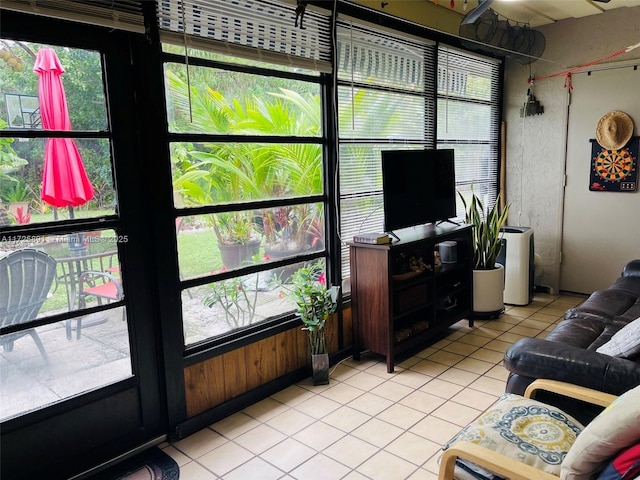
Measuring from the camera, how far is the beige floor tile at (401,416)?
2674 mm

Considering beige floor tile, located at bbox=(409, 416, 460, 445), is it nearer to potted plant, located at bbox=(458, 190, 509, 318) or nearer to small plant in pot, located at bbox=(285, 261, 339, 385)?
small plant in pot, located at bbox=(285, 261, 339, 385)

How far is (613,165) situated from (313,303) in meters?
3.40

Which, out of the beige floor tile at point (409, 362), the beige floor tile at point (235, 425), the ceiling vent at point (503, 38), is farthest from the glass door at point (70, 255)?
the ceiling vent at point (503, 38)

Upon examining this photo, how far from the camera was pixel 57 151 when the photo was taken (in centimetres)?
213

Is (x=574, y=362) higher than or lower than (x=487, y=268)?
higher

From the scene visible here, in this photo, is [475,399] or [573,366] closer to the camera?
[573,366]

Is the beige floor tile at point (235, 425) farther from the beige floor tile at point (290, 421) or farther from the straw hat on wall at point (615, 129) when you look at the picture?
the straw hat on wall at point (615, 129)

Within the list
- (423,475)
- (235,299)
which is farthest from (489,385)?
(235,299)

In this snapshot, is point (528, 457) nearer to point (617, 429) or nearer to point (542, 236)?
point (617, 429)

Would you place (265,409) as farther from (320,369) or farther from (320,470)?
(320,470)

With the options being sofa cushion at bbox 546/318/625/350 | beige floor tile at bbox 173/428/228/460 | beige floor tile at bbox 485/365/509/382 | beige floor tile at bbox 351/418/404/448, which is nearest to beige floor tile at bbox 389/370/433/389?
beige floor tile at bbox 485/365/509/382

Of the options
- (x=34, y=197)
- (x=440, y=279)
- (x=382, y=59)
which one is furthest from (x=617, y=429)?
(x=382, y=59)

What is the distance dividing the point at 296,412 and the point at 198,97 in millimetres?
1874

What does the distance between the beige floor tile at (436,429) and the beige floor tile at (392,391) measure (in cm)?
30
